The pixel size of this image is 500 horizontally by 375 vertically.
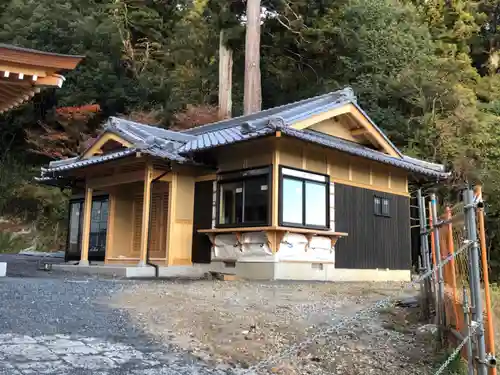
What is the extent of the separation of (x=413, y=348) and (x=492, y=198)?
1307 centimetres

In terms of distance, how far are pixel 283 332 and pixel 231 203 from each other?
671 centimetres

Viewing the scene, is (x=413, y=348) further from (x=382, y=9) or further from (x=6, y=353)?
(x=382, y=9)

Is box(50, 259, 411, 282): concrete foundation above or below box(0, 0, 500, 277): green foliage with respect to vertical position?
below

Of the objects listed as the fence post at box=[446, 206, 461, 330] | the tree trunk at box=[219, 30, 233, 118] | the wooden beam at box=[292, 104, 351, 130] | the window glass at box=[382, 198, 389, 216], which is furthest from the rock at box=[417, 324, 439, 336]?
the tree trunk at box=[219, 30, 233, 118]

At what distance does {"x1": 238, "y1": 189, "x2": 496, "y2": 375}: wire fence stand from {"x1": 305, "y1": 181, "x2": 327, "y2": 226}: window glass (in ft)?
17.6

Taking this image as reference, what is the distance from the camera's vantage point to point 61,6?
87.6 feet

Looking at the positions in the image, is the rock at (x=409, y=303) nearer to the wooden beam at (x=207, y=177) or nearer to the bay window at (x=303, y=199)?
the bay window at (x=303, y=199)

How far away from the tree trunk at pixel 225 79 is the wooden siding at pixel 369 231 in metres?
9.53

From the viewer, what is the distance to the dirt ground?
4.34 meters

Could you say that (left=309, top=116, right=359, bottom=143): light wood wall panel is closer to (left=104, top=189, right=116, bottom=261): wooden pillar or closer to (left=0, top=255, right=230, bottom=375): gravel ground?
(left=104, top=189, right=116, bottom=261): wooden pillar

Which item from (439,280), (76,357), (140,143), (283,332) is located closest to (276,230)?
(140,143)

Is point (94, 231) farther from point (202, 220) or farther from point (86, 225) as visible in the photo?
point (202, 220)

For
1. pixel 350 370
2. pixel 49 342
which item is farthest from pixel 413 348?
pixel 49 342

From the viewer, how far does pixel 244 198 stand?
448 inches
